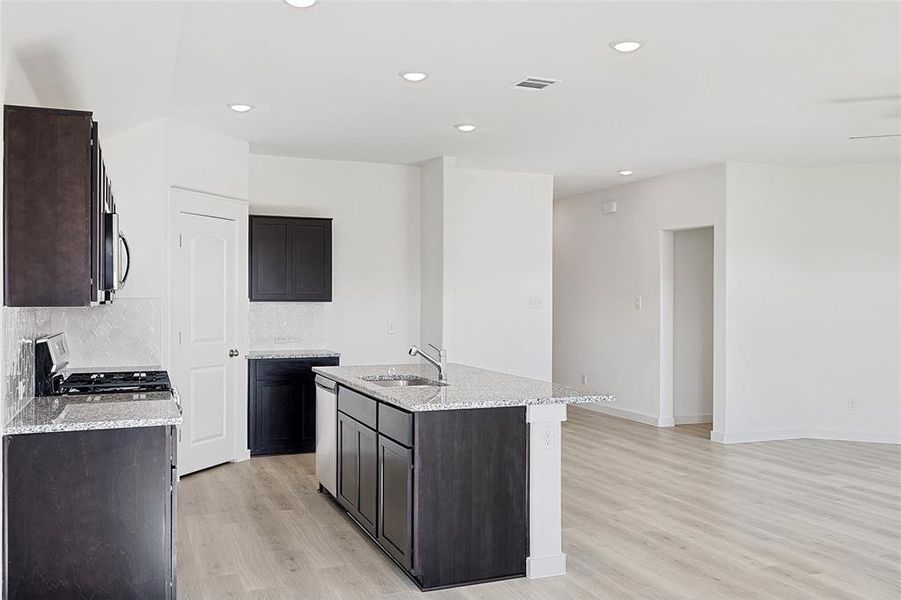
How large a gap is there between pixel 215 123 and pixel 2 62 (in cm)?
311

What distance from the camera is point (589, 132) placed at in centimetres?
629

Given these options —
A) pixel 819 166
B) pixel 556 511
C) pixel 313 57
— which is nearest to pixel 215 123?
pixel 313 57

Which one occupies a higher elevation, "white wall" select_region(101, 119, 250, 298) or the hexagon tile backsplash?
"white wall" select_region(101, 119, 250, 298)

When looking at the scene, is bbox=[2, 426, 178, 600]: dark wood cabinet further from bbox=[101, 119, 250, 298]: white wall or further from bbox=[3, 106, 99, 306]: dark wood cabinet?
bbox=[101, 119, 250, 298]: white wall

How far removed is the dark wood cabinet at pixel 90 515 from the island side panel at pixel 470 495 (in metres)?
1.10

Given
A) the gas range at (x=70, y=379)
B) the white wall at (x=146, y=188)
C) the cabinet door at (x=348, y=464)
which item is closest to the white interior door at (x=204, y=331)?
the white wall at (x=146, y=188)

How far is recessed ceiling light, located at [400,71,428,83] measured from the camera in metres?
4.62

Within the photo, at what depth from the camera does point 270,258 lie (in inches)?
275

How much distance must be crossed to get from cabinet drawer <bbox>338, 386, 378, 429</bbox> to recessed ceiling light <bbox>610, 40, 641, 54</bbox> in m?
2.19

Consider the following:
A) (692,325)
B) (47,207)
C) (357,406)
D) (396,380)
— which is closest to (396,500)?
(357,406)

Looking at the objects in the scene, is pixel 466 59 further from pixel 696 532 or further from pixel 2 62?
pixel 696 532

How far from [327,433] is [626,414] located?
15.4ft

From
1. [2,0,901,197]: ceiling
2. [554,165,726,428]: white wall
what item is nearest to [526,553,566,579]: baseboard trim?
[2,0,901,197]: ceiling

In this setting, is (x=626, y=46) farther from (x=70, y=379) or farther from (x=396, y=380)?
(x=70, y=379)
